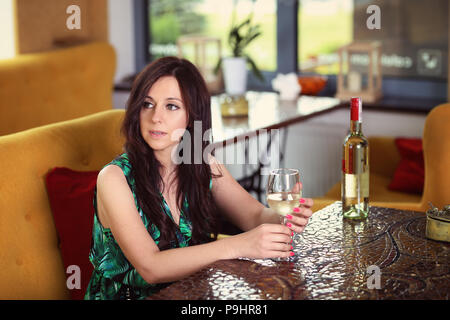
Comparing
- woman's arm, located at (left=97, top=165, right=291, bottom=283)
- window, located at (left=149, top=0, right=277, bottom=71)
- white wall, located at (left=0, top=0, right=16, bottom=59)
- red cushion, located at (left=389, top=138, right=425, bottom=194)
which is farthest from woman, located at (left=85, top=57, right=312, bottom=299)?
window, located at (left=149, top=0, right=277, bottom=71)

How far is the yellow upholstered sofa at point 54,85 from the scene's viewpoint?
3504 millimetres

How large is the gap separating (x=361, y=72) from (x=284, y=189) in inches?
117

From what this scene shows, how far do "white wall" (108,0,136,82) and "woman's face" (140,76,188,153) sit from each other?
3362 mm

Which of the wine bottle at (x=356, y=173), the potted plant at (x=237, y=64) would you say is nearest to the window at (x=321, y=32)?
the potted plant at (x=237, y=64)

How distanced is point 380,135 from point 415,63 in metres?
0.54

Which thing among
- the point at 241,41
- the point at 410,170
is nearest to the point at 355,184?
the point at 410,170

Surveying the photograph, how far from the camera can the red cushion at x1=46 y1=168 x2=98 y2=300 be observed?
2.06 metres

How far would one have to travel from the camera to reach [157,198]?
1836mm

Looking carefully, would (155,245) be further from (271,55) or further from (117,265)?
(271,55)

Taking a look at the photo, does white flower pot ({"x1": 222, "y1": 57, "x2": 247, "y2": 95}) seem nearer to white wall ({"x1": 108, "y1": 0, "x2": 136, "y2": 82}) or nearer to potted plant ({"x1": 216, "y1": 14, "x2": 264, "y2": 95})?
potted plant ({"x1": 216, "y1": 14, "x2": 264, "y2": 95})

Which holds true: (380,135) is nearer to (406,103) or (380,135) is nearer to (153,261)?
(406,103)

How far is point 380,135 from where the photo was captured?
4148mm
